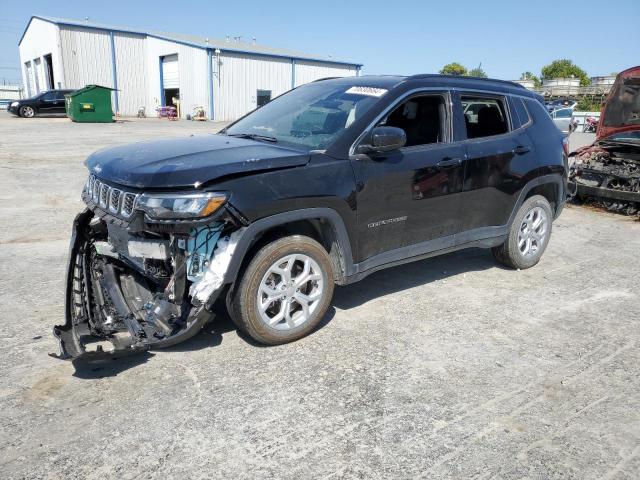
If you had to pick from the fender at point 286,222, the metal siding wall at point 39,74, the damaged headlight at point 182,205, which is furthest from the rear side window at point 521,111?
the metal siding wall at point 39,74

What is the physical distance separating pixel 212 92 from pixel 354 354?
34362 millimetres

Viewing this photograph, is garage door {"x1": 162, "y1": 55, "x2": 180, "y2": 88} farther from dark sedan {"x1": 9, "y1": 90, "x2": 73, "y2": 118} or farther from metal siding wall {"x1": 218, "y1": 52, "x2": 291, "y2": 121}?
dark sedan {"x1": 9, "y1": 90, "x2": 73, "y2": 118}

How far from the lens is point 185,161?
3268mm

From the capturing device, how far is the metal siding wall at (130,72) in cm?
3759

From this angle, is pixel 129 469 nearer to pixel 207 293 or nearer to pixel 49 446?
pixel 49 446

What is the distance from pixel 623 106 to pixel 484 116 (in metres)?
5.46

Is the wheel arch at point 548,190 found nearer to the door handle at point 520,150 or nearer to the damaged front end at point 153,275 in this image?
the door handle at point 520,150

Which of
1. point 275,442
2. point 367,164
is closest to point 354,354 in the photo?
point 275,442

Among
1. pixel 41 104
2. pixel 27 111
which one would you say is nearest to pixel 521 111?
pixel 41 104

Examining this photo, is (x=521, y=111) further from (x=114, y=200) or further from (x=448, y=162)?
(x=114, y=200)

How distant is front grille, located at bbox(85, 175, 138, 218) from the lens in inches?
127

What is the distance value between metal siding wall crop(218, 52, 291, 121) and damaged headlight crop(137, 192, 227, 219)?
110 feet

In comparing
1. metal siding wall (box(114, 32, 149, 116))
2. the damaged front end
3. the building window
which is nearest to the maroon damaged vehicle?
the damaged front end

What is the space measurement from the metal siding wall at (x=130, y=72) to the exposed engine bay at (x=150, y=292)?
125ft
